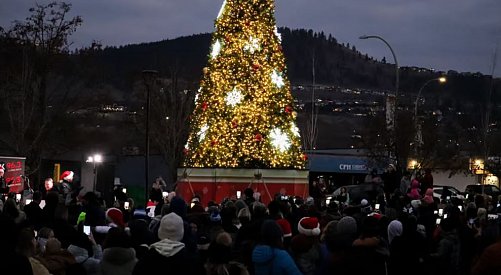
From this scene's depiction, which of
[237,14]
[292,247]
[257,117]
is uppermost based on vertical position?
[237,14]

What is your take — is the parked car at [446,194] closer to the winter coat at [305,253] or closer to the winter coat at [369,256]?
the winter coat at [305,253]

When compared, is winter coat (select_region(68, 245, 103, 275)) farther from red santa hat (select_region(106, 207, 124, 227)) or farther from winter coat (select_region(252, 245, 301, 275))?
winter coat (select_region(252, 245, 301, 275))

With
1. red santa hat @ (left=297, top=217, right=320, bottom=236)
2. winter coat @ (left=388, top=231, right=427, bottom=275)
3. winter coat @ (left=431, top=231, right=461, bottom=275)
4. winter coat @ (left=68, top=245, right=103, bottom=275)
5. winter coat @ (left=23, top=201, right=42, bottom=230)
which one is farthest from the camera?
winter coat @ (left=431, top=231, right=461, bottom=275)

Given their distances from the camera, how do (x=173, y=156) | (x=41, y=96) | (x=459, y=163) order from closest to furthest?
(x=41, y=96) → (x=173, y=156) → (x=459, y=163)

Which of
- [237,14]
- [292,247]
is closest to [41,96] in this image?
[237,14]

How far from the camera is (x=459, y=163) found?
63.8m

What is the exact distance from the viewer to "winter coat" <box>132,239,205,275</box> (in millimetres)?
7699

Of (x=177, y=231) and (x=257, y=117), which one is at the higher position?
(x=257, y=117)

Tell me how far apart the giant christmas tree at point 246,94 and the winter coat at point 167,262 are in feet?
72.0

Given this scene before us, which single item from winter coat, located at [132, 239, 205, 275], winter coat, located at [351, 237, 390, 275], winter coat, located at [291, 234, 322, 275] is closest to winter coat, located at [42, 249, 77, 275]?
winter coat, located at [132, 239, 205, 275]

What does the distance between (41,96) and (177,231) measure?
123 feet

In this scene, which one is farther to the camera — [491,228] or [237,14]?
[237,14]

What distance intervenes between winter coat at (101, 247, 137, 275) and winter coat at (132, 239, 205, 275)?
67 centimetres

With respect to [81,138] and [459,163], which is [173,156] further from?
[459,163]
